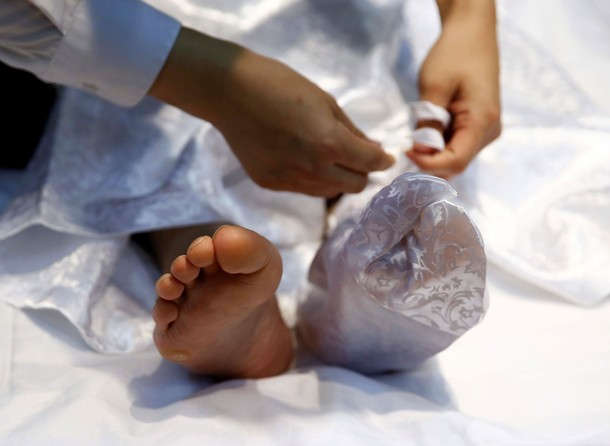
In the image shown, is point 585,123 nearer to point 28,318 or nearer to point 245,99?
point 245,99

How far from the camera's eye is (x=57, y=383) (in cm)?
52

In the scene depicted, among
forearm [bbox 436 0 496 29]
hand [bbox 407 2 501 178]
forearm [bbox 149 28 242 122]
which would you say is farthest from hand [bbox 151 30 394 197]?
forearm [bbox 436 0 496 29]

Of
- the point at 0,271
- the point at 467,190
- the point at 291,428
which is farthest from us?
the point at 467,190

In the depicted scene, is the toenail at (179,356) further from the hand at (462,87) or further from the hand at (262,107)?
the hand at (462,87)

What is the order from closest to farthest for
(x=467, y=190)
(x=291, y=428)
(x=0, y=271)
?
(x=291, y=428)
(x=0, y=271)
(x=467, y=190)

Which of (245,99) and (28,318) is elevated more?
(245,99)

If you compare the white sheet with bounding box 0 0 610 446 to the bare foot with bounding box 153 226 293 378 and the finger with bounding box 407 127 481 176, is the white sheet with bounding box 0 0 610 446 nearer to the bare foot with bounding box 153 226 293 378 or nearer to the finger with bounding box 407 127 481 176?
the bare foot with bounding box 153 226 293 378

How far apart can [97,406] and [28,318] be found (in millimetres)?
126

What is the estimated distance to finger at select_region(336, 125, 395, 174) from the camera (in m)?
0.56

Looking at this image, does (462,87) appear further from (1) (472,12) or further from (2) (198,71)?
(2) (198,71)

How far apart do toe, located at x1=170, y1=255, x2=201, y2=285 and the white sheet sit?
11cm

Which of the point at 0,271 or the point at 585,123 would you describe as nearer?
the point at 0,271

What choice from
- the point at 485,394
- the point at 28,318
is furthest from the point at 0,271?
the point at 485,394

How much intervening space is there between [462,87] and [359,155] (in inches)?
7.1
